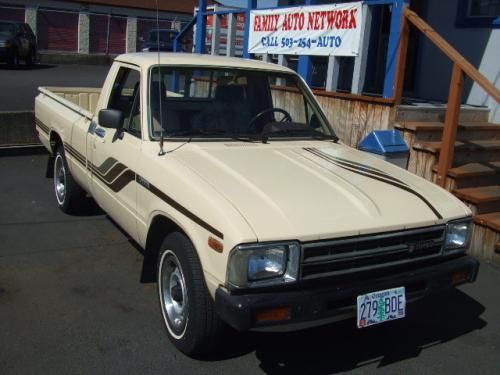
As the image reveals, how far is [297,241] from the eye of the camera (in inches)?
115

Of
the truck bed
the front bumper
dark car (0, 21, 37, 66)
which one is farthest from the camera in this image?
dark car (0, 21, 37, 66)

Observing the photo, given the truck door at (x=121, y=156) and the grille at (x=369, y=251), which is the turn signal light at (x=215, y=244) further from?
the truck door at (x=121, y=156)

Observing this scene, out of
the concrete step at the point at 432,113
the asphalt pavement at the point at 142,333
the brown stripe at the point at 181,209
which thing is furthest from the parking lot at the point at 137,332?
the concrete step at the point at 432,113

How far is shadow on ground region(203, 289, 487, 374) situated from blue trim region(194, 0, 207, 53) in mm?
7300

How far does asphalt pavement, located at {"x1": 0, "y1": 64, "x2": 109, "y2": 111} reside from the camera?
13.4 metres

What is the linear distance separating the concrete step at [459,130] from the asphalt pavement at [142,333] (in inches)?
69.6

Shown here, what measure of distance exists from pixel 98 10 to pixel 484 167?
1252 inches

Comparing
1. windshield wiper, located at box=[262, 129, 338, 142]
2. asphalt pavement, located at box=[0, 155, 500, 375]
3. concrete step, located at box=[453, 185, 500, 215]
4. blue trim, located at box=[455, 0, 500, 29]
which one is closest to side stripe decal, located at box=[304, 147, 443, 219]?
windshield wiper, located at box=[262, 129, 338, 142]

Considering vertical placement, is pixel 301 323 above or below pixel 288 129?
below

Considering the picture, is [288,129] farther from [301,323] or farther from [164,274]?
[301,323]

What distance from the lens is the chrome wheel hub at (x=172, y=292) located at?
3.49 meters

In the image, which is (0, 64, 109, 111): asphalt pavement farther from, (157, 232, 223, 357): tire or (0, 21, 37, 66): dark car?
(157, 232, 223, 357): tire

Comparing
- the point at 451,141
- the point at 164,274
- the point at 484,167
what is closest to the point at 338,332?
the point at 164,274

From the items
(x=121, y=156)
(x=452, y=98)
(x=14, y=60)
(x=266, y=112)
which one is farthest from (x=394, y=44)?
(x=14, y=60)
